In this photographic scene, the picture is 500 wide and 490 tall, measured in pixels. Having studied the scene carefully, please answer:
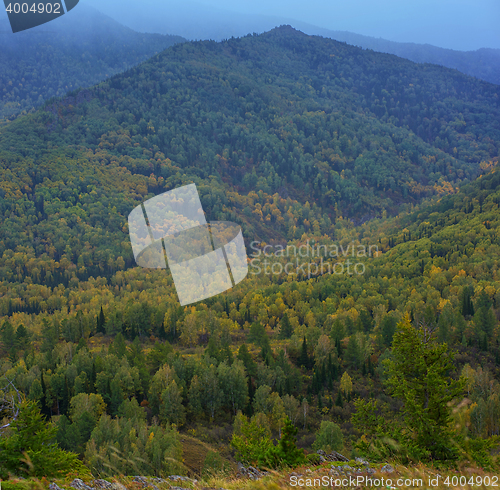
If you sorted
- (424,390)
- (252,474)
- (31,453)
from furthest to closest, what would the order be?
(424,390)
(252,474)
(31,453)

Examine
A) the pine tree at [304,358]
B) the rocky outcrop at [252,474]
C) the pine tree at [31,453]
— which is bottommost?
the pine tree at [304,358]

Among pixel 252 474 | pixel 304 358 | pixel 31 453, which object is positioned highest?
pixel 31 453

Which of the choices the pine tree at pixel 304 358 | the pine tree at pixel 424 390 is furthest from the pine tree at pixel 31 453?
the pine tree at pixel 304 358

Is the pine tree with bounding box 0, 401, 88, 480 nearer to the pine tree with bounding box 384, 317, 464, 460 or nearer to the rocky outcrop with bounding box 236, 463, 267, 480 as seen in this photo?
the rocky outcrop with bounding box 236, 463, 267, 480

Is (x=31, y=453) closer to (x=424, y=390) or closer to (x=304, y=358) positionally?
(x=424, y=390)

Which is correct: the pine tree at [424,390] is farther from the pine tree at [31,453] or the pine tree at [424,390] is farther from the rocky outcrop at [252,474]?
the pine tree at [31,453]

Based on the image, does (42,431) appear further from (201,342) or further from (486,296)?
(486,296)

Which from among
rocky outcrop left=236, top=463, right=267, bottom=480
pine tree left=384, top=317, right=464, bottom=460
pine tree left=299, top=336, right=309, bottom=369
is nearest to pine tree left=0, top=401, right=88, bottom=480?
rocky outcrop left=236, top=463, right=267, bottom=480

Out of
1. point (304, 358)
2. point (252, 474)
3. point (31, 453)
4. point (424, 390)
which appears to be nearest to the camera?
point (31, 453)

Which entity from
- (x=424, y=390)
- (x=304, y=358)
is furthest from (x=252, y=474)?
(x=304, y=358)

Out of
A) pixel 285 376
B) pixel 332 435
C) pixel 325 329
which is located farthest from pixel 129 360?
pixel 325 329

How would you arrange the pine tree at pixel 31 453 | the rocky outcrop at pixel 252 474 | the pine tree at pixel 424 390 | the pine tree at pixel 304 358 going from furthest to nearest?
the pine tree at pixel 304 358 → the pine tree at pixel 424 390 → the pine tree at pixel 31 453 → the rocky outcrop at pixel 252 474
